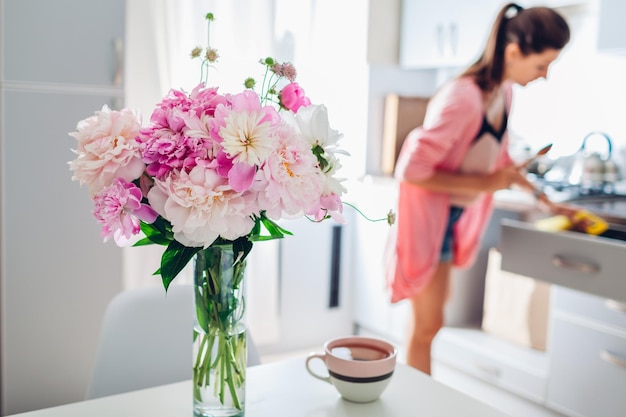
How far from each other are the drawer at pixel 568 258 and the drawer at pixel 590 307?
234mm

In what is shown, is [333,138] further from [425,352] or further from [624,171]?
[624,171]

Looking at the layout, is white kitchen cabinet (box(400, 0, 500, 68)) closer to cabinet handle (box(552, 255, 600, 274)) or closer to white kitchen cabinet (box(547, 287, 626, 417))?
white kitchen cabinet (box(547, 287, 626, 417))

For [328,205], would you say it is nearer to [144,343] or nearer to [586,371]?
[144,343]

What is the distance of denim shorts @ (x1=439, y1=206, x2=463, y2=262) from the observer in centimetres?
214

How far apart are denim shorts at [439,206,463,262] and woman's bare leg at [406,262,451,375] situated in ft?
0.08

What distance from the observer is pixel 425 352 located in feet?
7.12

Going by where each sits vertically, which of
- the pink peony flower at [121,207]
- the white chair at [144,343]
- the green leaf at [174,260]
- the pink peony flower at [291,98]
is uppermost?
the pink peony flower at [291,98]

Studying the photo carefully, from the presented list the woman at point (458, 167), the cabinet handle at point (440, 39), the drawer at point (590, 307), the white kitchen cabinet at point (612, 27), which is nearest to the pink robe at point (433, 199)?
the woman at point (458, 167)

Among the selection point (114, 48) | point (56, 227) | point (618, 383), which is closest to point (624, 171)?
point (618, 383)

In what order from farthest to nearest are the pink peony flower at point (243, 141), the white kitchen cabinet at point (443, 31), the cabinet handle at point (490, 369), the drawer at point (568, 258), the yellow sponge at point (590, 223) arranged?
the white kitchen cabinet at point (443, 31) < the cabinet handle at point (490, 369) < the yellow sponge at point (590, 223) < the drawer at point (568, 258) < the pink peony flower at point (243, 141)

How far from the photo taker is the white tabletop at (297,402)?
924 millimetres

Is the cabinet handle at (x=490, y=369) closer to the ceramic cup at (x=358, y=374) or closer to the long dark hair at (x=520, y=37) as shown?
the long dark hair at (x=520, y=37)

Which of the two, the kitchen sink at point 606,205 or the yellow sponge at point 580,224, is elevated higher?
the kitchen sink at point 606,205

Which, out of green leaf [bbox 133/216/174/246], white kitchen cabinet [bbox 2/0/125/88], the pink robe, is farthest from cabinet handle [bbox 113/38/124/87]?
green leaf [bbox 133/216/174/246]
